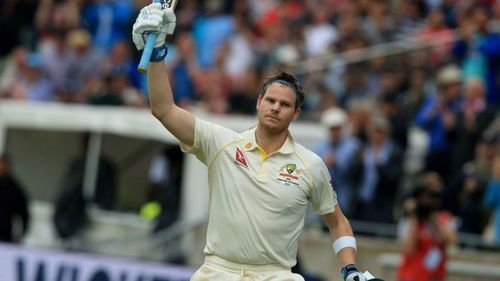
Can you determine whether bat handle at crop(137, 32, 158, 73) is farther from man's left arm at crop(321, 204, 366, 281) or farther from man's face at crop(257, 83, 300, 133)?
man's left arm at crop(321, 204, 366, 281)

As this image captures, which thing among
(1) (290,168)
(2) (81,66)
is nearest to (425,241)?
(1) (290,168)

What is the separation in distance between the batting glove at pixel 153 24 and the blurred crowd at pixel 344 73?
23.4ft

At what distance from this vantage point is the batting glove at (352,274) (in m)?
9.41

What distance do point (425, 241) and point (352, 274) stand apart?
5646 millimetres

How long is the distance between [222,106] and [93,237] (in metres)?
2.51

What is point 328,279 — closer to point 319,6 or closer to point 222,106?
point 222,106

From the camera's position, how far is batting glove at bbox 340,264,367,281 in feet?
30.9

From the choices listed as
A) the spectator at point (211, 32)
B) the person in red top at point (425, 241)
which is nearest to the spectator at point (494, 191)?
the person in red top at point (425, 241)

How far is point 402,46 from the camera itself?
18.8 m

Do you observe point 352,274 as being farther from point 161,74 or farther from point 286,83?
point 161,74

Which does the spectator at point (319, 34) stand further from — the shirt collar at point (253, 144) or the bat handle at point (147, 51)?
the bat handle at point (147, 51)

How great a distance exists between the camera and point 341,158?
1709 cm

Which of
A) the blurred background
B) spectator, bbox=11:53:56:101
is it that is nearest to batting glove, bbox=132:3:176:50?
the blurred background

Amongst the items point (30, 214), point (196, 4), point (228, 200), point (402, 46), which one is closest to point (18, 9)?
point (196, 4)
